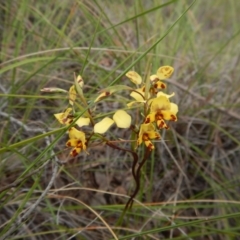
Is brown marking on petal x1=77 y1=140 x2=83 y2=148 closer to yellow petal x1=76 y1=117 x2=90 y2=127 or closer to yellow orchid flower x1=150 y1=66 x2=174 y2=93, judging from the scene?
yellow petal x1=76 y1=117 x2=90 y2=127

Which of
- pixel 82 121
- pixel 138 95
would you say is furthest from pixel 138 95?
pixel 82 121

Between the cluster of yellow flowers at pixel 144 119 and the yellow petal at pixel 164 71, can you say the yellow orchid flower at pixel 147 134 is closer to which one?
the cluster of yellow flowers at pixel 144 119

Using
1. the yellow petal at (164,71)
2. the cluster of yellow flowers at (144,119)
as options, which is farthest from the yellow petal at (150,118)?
the yellow petal at (164,71)

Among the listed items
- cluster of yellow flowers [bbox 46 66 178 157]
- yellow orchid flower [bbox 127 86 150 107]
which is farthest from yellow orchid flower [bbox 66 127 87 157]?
yellow orchid flower [bbox 127 86 150 107]

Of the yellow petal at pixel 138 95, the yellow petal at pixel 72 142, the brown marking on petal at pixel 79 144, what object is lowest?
the brown marking on petal at pixel 79 144

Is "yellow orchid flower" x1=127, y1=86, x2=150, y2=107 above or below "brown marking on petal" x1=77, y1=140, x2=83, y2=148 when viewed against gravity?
above

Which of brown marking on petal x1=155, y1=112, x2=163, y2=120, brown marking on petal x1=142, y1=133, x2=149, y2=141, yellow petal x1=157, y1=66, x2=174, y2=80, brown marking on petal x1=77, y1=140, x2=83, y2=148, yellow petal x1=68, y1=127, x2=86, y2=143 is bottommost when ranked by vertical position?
brown marking on petal x1=142, y1=133, x2=149, y2=141
